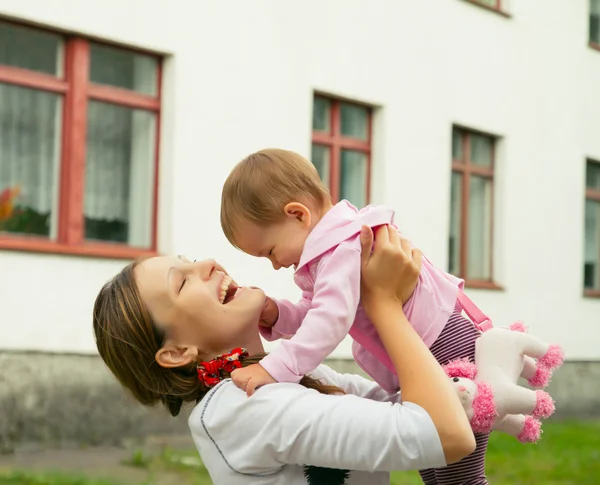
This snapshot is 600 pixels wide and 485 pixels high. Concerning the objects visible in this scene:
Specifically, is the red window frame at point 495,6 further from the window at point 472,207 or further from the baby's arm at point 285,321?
the baby's arm at point 285,321

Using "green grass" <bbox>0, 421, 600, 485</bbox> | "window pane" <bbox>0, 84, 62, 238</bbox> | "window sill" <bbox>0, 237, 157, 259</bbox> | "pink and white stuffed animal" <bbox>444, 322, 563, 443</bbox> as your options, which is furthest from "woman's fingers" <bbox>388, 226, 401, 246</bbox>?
"window pane" <bbox>0, 84, 62, 238</bbox>

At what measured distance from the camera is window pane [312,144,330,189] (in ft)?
36.5

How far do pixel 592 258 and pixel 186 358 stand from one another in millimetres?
13899

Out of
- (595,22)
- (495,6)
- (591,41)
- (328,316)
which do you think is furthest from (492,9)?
(328,316)

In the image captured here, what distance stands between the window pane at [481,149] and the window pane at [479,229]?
211mm

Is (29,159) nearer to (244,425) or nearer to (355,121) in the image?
(355,121)

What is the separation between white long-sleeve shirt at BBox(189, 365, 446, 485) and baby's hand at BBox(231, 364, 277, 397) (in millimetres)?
19

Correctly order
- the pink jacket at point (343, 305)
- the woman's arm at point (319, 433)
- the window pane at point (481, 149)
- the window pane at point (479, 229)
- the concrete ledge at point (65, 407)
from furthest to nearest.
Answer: the window pane at point (479, 229), the window pane at point (481, 149), the concrete ledge at point (65, 407), the pink jacket at point (343, 305), the woman's arm at point (319, 433)

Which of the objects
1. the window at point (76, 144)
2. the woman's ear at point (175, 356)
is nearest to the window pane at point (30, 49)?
the window at point (76, 144)

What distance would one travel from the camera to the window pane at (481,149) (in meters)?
13.2

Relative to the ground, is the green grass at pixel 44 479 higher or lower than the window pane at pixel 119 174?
lower

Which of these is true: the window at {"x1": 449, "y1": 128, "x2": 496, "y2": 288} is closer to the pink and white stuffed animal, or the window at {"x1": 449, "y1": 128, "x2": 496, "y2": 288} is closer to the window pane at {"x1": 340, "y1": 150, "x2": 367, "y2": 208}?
the window pane at {"x1": 340, "y1": 150, "x2": 367, "y2": 208}

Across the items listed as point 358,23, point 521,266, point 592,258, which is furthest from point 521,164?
point 358,23

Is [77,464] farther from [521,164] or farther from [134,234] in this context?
[521,164]
